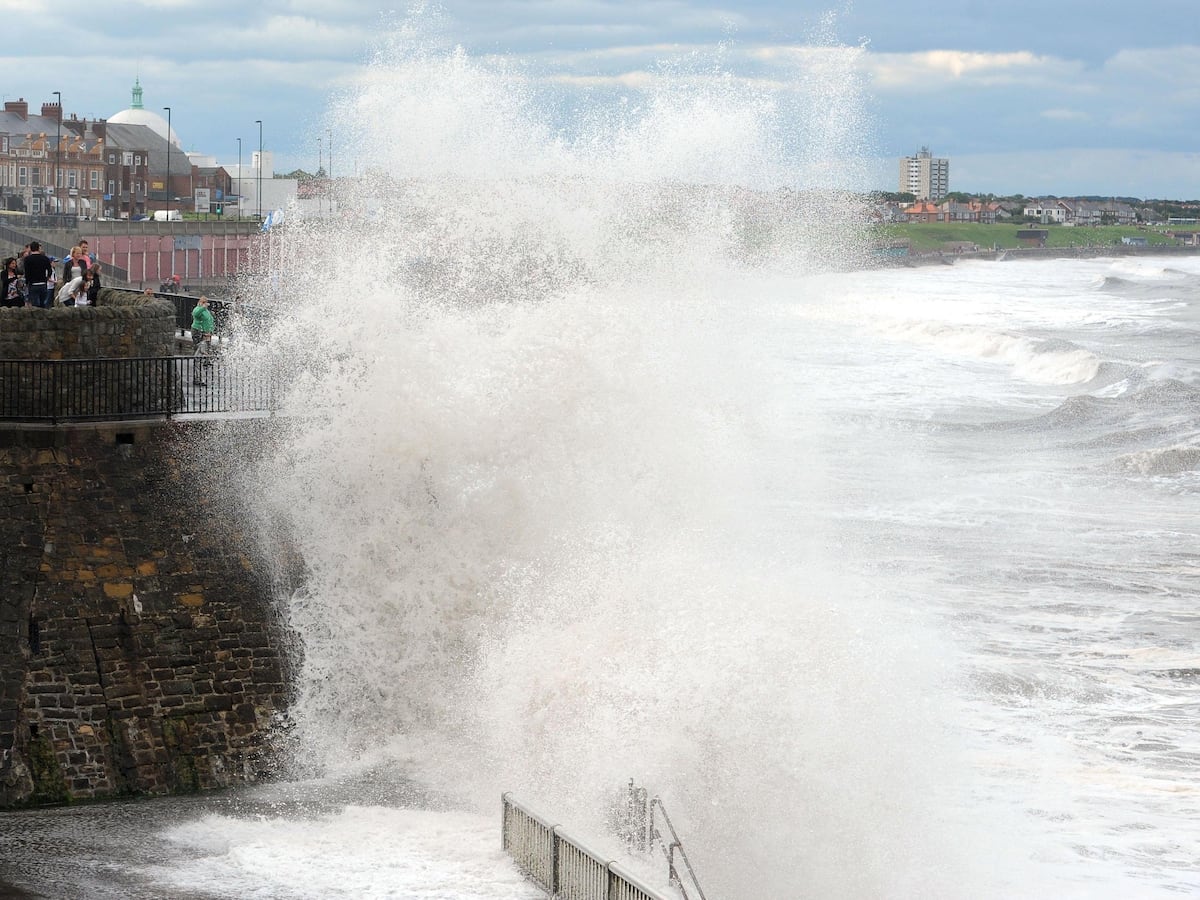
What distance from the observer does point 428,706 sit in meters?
13.3

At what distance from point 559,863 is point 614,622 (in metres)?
3.45

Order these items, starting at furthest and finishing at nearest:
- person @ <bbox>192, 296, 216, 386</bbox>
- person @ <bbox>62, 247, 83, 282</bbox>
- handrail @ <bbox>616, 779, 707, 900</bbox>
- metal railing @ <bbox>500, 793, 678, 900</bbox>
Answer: person @ <bbox>192, 296, 216, 386</bbox> < person @ <bbox>62, 247, 83, 282</bbox> < handrail @ <bbox>616, 779, 707, 900</bbox> < metal railing @ <bbox>500, 793, 678, 900</bbox>

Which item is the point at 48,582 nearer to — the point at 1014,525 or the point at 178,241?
the point at 1014,525

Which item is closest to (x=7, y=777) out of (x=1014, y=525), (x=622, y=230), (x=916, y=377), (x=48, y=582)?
(x=48, y=582)

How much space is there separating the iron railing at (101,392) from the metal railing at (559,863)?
4945mm

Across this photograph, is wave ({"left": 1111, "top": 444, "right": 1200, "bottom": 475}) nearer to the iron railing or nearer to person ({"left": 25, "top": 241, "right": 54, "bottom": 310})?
the iron railing

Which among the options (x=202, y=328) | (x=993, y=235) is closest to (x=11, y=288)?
(x=202, y=328)

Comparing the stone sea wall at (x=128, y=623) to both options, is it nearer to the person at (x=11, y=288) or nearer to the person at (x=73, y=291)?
the person at (x=73, y=291)

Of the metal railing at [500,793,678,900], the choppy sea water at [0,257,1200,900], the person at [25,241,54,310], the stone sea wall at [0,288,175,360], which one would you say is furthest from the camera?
the person at [25,241,54,310]

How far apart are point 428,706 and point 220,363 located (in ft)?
14.3

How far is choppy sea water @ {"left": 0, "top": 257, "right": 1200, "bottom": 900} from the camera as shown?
11031mm

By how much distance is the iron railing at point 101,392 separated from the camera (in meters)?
13.2

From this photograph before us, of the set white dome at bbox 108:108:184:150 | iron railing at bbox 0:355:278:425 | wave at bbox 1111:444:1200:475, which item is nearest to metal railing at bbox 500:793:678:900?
iron railing at bbox 0:355:278:425

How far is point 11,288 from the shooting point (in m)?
15.9
